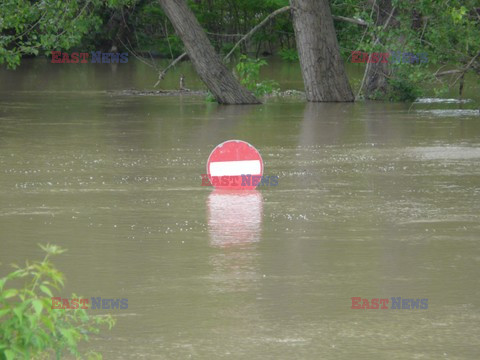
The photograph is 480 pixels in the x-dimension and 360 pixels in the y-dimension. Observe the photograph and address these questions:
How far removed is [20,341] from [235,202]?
698cm

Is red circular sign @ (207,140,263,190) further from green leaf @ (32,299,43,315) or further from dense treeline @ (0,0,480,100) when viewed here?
green leaf @ (32,299,43,315)

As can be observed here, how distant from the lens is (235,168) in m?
12.3

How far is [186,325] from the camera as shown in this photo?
6676 millimetres

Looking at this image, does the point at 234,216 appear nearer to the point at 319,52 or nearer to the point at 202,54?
the point at 202,54

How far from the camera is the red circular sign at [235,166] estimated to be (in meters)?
12.1

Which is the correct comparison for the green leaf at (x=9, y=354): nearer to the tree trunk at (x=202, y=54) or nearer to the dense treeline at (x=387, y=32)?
the dense treeline at (x=387, y=32)

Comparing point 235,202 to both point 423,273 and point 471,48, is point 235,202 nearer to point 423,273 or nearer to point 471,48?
point 423,273

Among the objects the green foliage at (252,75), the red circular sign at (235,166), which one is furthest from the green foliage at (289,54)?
the red circular sign at (235,166)

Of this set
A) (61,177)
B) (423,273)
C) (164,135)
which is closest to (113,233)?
(423,273)

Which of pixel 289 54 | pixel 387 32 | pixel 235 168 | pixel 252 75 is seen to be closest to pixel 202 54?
pixel 252 75

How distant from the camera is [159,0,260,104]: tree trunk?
27016 mm

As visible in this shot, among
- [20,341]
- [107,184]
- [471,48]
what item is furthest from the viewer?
[471,48]

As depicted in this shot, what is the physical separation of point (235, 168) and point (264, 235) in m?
2.86

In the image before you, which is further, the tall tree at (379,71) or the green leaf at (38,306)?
the tall tree at (379,71)
